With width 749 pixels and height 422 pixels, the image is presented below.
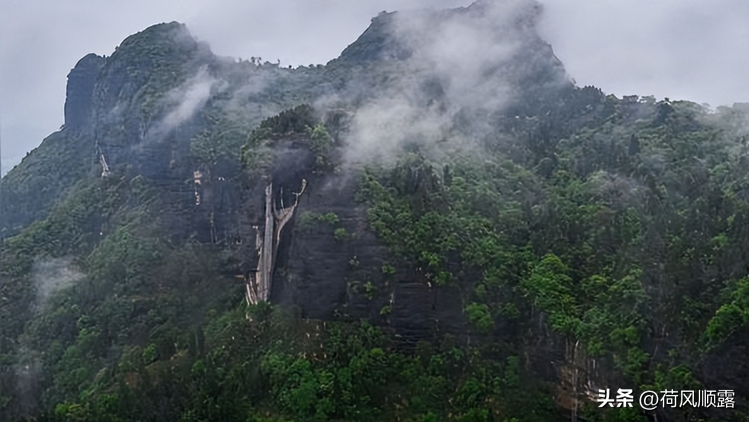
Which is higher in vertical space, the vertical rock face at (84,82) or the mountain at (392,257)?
the vertical rock face at (84,82)

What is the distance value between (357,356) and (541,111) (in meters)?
21.7

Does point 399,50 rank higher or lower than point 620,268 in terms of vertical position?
higher

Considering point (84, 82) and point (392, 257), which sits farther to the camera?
point (84, 82)

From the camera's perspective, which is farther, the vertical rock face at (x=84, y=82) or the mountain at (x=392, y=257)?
the vertical rock face at (x=84, y=82)

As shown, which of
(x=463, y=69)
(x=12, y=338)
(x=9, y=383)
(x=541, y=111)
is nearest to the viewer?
(x=9, y=383)

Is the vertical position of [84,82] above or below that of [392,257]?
above

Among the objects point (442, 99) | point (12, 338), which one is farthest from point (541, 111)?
point (12, 338)

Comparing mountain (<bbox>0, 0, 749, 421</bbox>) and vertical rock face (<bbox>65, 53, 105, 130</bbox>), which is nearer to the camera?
mountain (<bbox>0, 0, 749, 421</bbox>)

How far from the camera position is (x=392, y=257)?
3309 cm

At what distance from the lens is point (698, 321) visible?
27625 millimetres

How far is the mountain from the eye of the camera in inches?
1167

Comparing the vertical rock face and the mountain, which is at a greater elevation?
the vertical rock face

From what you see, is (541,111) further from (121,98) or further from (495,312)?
(121,98)

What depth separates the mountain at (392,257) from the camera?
29641 mm
